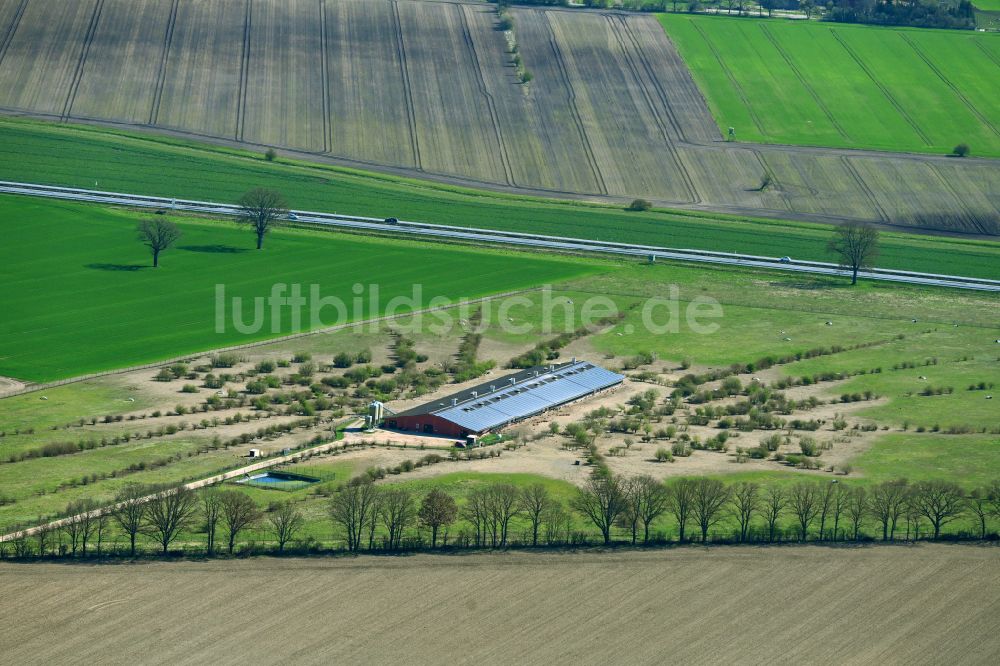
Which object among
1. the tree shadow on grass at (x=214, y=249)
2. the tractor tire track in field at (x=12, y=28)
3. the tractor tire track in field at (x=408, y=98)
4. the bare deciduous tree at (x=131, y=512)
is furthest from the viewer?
the tractor tire track in field at (x=12, y=28)

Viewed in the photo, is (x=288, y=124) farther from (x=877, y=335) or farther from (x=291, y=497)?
(x=291, y=497)

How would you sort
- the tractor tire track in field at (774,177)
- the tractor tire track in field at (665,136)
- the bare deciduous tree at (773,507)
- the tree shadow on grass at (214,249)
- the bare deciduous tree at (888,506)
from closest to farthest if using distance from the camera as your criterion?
the bare deciduous tree at (773,507)
the bare deciduous tree at (888,506)
the tree shadow on grass at (214,249)
the tractor tire track in field at (774,177)
the tractor tire track in field at (665,136)

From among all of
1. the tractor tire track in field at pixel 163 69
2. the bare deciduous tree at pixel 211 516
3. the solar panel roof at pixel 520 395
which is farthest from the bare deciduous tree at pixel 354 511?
the tractor tire track in field at pixel 163 69

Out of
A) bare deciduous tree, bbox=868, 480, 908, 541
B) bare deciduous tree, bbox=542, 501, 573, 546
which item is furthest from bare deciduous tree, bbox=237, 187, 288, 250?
bare deciduous tree, bbox=868, 480, 908, 541

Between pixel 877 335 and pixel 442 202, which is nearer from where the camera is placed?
pixel 877 335

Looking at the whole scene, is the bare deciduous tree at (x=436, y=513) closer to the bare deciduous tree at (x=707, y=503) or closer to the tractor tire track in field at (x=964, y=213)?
the bare deciduous tree at (x=707, y=503)

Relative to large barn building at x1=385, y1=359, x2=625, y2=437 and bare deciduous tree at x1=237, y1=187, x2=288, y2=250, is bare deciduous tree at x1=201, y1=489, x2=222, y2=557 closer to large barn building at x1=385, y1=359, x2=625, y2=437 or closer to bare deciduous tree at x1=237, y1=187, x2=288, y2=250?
large barn building at x1=385, y1=359, x2=625, y2=437

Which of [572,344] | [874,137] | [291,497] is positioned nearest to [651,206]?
[874,137]
